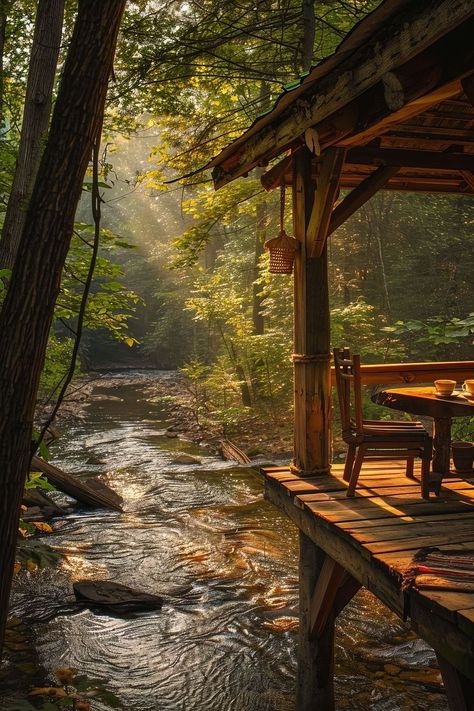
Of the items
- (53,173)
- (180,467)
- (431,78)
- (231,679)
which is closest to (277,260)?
(431,78)

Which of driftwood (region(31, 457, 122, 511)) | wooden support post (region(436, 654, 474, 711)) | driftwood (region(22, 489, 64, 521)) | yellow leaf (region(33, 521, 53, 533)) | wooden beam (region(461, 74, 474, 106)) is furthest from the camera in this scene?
driftwood (region(31, 457, 122, 511))

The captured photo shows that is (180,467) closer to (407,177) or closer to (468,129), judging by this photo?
(407,177)

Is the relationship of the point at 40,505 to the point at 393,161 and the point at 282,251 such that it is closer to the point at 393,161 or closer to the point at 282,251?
the point at 282,251

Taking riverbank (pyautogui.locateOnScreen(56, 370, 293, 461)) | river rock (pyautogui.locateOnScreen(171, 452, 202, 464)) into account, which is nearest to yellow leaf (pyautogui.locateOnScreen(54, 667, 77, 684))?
riverbank (pyautogui.locateOnScreen(56, 370, 293, 461))

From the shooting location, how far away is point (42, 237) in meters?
2.92

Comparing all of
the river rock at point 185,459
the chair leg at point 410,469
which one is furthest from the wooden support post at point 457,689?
the river rock at point 185,459

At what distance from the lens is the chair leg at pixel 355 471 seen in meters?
4.62

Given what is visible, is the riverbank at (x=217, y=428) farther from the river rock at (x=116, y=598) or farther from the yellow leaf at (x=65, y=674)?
the yellow leaf at (x=65, y=674)

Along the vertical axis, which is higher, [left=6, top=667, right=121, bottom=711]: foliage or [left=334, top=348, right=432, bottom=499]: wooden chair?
[left=334, top=348, right=432, bottom=499]: wooden chair

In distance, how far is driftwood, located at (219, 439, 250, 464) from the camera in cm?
1212

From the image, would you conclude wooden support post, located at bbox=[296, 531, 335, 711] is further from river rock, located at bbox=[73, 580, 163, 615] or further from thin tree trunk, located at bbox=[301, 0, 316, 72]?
thin tree trunk, located at bbox=[301, 0, 316, 72]

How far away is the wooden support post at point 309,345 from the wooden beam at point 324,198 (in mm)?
95

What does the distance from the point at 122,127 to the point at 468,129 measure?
7.10 metres

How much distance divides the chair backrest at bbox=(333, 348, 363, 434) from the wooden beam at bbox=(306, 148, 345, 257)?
92 centimetres
